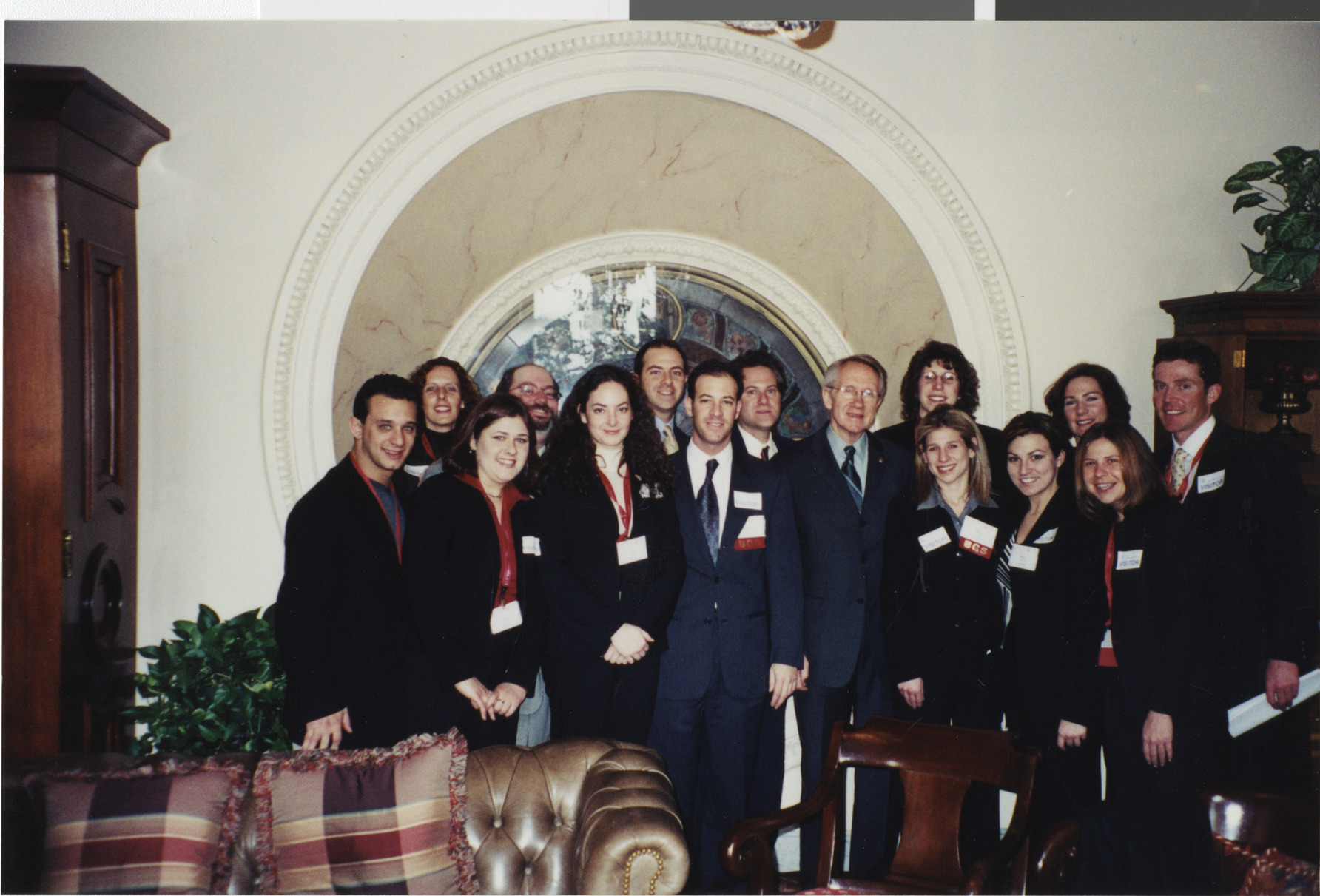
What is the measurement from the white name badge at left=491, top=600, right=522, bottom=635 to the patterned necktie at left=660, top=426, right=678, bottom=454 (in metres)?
0.76

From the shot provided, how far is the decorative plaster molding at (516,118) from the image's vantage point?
114 inches

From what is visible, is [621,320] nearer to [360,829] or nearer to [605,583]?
[605,583]

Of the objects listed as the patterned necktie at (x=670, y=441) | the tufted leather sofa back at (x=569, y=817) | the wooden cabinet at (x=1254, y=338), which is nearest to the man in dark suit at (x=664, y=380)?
the patterned necktie at (x=670, y=441)

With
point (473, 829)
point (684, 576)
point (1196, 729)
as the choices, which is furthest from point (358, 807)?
point (1196, 729)

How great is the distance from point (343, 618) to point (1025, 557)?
82.2 inches

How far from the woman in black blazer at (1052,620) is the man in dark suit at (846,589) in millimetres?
386

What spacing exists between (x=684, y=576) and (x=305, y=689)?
1189 mm

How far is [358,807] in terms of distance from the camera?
208 cm

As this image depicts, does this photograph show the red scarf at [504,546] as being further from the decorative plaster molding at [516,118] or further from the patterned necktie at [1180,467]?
the patterned necktie at [1180,467]

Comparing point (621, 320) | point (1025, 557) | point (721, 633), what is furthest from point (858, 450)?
point (621, 320)

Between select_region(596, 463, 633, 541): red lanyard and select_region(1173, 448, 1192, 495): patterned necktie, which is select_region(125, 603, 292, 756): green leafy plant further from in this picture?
select_region(1173, 448, 1192, 495): patterned necktie

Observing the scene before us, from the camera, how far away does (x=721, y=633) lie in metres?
2.64

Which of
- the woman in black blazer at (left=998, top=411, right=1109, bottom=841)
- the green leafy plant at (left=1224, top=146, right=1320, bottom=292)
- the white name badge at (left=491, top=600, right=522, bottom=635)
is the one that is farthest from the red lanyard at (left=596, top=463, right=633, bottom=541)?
the green leafy plant at (left=1224, top=146, right=1320, bottom=292)

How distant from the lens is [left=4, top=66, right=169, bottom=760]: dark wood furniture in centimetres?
253
